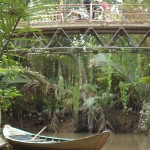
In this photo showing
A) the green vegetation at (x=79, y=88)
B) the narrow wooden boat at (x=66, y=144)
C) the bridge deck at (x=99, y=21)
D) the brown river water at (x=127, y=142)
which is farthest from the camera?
the green vegetation at (x=79, y=88)

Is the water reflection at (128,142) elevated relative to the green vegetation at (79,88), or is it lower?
lower

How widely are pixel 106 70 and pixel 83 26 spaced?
5383 mm

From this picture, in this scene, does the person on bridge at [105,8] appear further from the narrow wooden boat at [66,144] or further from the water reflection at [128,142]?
the narrow wooden boat at [66,144]

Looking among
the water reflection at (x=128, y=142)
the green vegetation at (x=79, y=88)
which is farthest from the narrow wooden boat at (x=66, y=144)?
the green vegetation at (x=79, y=88)

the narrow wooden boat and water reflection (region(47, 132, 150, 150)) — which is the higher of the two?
the narrow wooden boat

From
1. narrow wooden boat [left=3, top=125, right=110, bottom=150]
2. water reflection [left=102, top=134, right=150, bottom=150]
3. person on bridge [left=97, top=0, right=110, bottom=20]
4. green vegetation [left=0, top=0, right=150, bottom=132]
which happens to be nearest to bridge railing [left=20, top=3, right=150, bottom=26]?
person on bridge [left=97, top=0, right=110, bottom=20]

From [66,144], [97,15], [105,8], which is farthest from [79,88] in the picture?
[66,144]

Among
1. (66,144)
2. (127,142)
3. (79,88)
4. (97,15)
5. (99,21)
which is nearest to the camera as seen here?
(66,144)

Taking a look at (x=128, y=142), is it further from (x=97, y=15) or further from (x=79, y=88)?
(x=97, y=15)

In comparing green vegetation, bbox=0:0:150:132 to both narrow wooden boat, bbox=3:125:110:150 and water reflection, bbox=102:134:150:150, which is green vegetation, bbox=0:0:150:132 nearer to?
water reflection, bbox=102:134:150:150

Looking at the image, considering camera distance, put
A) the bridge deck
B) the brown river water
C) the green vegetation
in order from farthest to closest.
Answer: the green vegetation
the brown river water
the bridge deck

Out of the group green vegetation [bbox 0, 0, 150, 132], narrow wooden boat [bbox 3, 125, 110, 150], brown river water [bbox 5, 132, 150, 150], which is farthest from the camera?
green vegetation [bbox 0, 0, 150, 132]

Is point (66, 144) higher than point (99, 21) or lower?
lower

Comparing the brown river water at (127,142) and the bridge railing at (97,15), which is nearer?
the bridge railing at (97,15)
